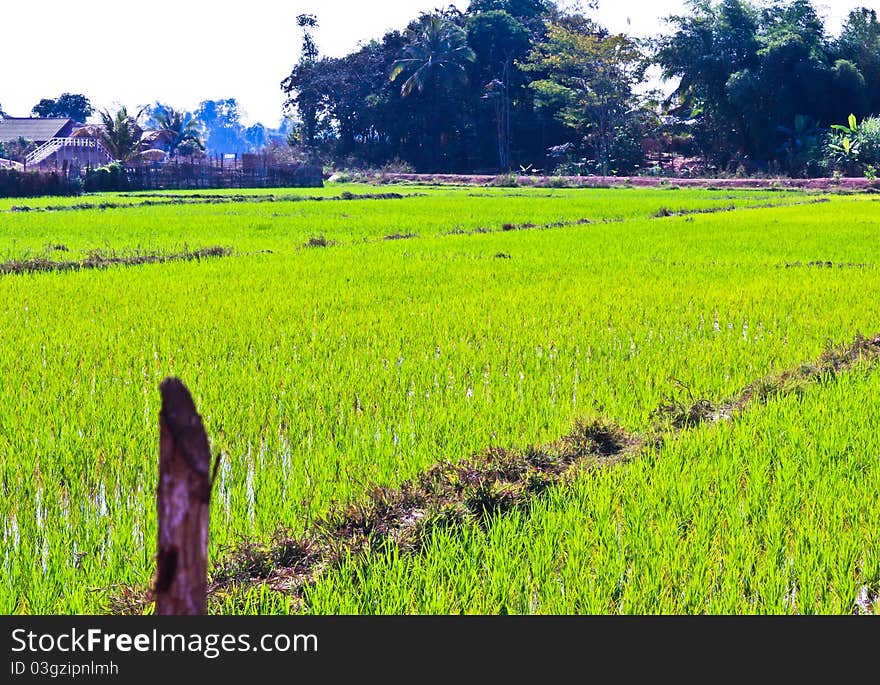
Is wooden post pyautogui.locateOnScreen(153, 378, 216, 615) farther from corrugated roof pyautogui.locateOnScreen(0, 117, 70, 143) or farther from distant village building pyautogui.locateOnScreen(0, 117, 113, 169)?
corrugated roof pyautogui.locateOnScreen(0, 117, 70, 143)

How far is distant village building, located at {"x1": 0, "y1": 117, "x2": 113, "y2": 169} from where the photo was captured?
38.4m

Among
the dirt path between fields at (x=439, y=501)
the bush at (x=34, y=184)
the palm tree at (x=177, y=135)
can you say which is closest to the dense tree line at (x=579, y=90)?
the palm tree at (x=177, y=135)

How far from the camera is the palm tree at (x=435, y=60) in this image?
37.8 m

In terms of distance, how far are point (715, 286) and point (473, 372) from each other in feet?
12.0

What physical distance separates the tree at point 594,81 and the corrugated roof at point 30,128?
22.3 metres

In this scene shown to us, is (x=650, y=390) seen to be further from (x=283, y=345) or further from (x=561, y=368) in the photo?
(x=283, y=345)

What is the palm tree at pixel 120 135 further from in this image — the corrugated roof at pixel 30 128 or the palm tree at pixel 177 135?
the corrugated roof at pixel 30 128

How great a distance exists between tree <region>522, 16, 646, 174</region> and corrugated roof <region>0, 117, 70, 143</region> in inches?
876

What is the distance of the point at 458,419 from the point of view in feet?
12.4

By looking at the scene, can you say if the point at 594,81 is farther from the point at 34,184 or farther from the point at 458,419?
the point at 458,419

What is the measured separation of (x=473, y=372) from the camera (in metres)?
4.72

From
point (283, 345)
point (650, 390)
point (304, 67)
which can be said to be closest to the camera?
point (650, 390)
